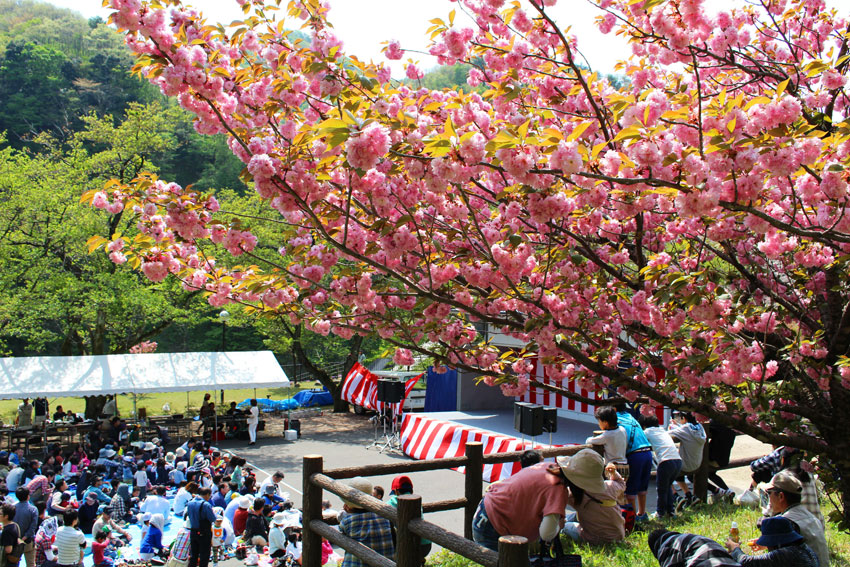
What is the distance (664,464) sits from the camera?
6.80 m

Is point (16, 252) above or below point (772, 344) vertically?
above

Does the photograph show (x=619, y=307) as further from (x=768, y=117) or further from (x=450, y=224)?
(x=768, y=117)

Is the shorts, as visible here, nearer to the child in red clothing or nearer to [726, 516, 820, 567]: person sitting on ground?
[726, 516, 820, 567]: person sitting on ground

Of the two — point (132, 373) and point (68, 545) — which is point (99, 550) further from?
point (132, 373)

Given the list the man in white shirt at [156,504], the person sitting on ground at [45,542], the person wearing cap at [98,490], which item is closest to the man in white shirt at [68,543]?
the person sitting on ground at [45,542]

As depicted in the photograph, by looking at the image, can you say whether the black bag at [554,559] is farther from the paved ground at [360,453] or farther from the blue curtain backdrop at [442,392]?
the blue curtain backdrop at [442,392]

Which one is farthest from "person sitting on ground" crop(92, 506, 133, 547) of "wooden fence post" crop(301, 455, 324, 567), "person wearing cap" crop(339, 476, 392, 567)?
"person wearing cap" crop(339, 476, 392, 567)

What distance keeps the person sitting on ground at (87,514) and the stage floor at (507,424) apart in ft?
23.4

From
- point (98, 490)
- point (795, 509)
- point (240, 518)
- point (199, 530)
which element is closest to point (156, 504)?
point (240, 518)

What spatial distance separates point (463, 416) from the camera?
15.3 meters

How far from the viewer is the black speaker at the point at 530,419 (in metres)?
8.33

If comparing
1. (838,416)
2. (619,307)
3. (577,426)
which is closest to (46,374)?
(577,426)

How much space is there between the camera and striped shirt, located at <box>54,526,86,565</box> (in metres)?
6.95

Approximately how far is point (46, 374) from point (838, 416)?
15.1 metres
